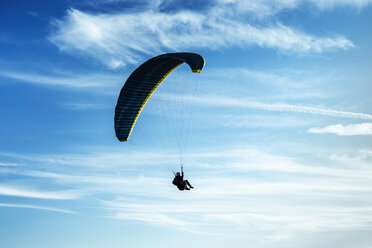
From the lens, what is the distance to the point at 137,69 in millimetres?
34781

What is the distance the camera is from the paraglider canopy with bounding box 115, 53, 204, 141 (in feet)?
114

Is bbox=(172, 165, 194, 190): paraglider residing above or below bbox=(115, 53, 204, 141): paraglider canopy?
below

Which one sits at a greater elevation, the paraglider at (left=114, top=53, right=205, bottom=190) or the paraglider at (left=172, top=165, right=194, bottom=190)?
the paraglider at (left=114, top=53, right=205, bottom=190)

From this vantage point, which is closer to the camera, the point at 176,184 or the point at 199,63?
the point at 199,63

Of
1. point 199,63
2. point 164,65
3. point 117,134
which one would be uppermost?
point 164,65

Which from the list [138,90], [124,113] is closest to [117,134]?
[124,113]

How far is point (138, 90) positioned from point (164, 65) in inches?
124

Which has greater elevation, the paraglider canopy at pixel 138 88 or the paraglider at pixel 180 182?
the paraglider canopy at pixel 138 88

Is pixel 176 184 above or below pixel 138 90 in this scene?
below

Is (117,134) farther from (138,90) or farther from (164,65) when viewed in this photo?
(164,65)

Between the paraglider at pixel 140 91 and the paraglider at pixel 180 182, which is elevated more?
the paraglider at pixel 140 91

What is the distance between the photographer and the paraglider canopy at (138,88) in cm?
3478

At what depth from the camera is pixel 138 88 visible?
35.8m

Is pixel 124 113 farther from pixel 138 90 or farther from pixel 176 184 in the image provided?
pixel 176 184
